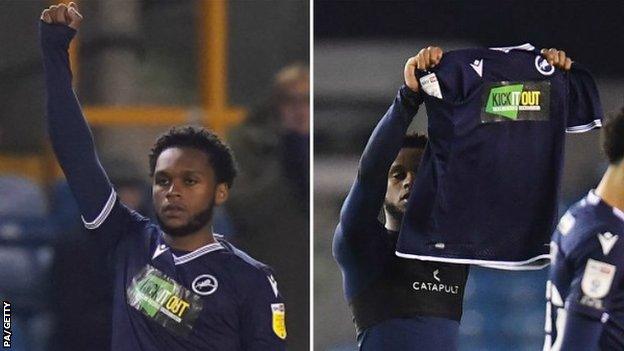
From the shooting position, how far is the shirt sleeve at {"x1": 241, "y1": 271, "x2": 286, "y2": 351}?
306cm

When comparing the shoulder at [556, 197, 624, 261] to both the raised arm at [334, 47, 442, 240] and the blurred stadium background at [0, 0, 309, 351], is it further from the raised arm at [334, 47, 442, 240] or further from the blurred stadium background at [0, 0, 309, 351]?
the blurred stadium background at [0, 0, 309, 351]

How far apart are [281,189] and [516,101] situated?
2.26 feet

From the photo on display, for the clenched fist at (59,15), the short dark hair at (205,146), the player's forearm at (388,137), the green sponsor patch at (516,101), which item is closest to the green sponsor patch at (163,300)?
the short dark hair at (205,146)

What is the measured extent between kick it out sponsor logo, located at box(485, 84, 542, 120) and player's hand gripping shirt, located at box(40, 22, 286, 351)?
2.54 feet

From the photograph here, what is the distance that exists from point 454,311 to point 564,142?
22.1 inches

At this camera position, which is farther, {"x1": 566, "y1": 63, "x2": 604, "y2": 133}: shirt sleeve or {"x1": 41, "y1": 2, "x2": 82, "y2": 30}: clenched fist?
{"x1": 566, "y1": 63, "x2": 604, "y2": 133}: shirt sleeve

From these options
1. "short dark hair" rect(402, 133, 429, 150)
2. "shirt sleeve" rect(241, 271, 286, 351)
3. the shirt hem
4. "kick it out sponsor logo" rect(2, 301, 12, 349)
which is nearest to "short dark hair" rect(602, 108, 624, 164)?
the shirt hem

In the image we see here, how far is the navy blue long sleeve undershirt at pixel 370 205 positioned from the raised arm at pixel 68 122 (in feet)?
2.18

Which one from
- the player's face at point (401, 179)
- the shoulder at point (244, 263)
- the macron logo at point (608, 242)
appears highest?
the player's face at point (401, 179)

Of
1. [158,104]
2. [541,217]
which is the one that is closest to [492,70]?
[541,217]

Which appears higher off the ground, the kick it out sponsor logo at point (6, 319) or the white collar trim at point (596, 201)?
the white collar trim at point (596, 201)

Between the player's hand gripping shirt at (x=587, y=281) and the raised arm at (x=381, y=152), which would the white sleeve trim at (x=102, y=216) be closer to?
the raised arm at (x=381, y=152)

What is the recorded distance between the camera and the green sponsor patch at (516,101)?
3.08 m

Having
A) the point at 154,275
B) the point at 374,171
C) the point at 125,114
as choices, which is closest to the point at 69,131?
the point at 125,114
